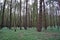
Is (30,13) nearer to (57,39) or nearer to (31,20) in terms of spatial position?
(31,20)

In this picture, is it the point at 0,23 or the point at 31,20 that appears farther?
the point at 31,20

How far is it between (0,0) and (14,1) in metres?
6.46

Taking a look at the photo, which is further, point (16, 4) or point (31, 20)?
point (31, 20)

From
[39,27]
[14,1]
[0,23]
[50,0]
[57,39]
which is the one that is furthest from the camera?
[14,1]

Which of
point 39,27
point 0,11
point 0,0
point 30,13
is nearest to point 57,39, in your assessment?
point 39,27

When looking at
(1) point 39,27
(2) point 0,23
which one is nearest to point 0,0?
(2) point 0,23

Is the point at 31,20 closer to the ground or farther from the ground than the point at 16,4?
closer to the ground

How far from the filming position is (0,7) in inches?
803

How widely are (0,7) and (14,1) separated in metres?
7.72

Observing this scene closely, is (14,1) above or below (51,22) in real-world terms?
above

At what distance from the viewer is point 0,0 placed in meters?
21.5

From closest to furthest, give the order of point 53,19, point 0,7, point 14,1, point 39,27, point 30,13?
point 39,27
point 0,7
point 14,1
point 53,19
point 30,13

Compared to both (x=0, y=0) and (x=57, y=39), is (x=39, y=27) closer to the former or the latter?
(x=57, y=39)

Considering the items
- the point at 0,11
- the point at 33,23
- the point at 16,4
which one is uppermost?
the point at 16,4
